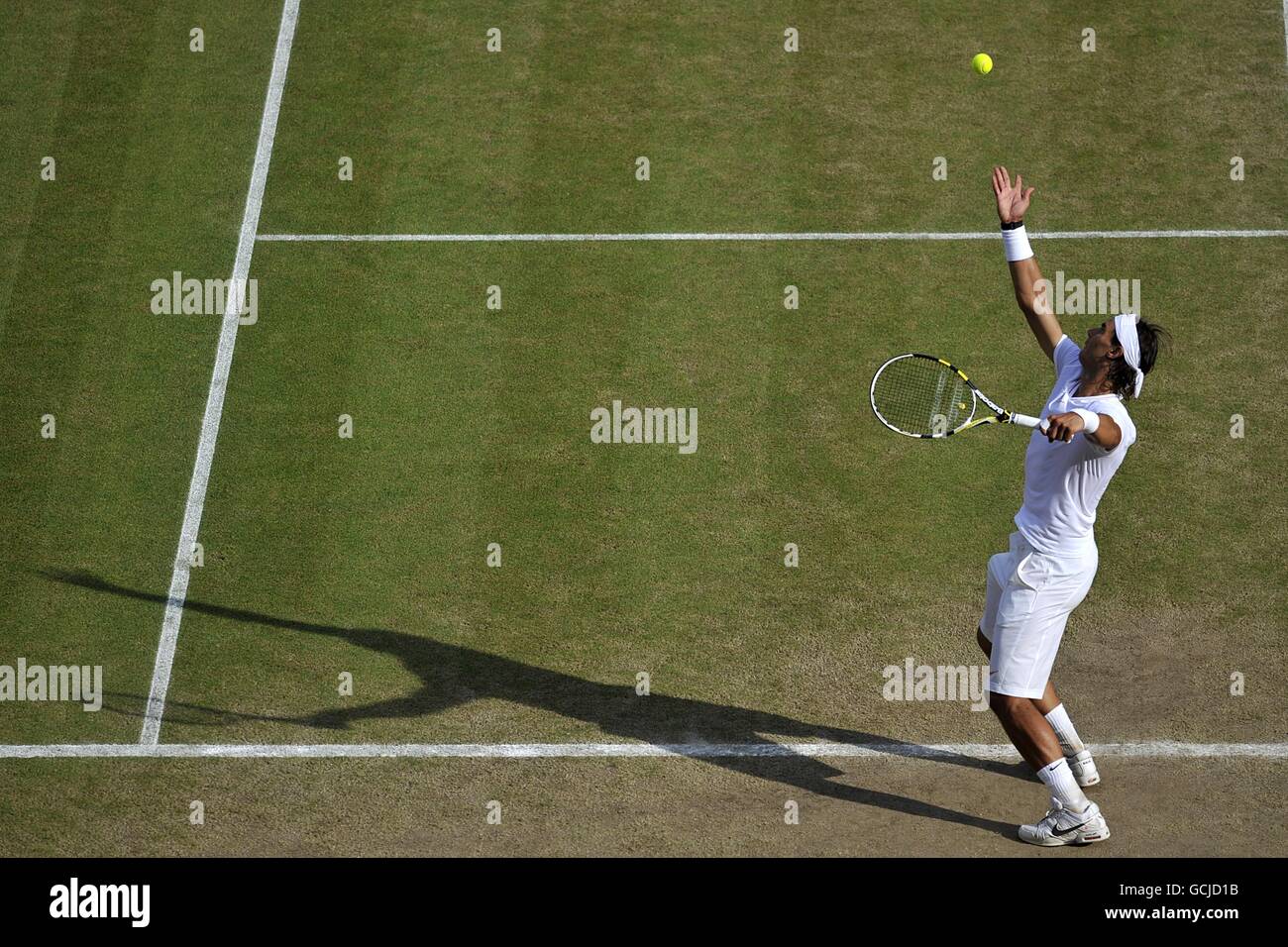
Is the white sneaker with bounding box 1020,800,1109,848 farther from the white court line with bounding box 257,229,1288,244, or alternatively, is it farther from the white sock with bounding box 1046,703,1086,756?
the white court line with bounding box 257,229,1288,244

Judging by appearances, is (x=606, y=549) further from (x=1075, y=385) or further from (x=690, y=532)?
(x=1075, y=385)

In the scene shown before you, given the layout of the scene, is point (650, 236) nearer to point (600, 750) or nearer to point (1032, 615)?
point (600, 750)

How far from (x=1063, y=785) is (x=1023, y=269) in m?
2.96

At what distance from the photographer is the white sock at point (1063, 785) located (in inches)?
359

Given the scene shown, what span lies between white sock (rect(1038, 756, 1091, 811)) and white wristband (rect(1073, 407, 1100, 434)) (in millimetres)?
1925

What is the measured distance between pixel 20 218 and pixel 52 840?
689 cm

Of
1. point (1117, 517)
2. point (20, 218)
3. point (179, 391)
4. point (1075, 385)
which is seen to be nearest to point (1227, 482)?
point (1117, 517)

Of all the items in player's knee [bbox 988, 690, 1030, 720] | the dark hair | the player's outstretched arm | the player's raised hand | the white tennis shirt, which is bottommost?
player's knee [bbox 988, 690, 1030, 720]

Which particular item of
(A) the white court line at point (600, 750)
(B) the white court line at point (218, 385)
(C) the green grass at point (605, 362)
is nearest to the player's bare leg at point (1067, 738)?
(A) the white court line at point (600, 750)

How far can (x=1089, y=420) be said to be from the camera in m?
8.45

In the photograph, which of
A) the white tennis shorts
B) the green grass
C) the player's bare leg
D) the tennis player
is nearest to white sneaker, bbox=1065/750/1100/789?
the player's bare leg

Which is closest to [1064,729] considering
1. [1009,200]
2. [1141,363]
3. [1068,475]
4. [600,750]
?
[1068,475]

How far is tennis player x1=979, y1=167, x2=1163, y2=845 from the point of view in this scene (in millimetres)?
8852

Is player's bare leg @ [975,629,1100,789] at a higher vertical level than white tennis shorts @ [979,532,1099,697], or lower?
lower
